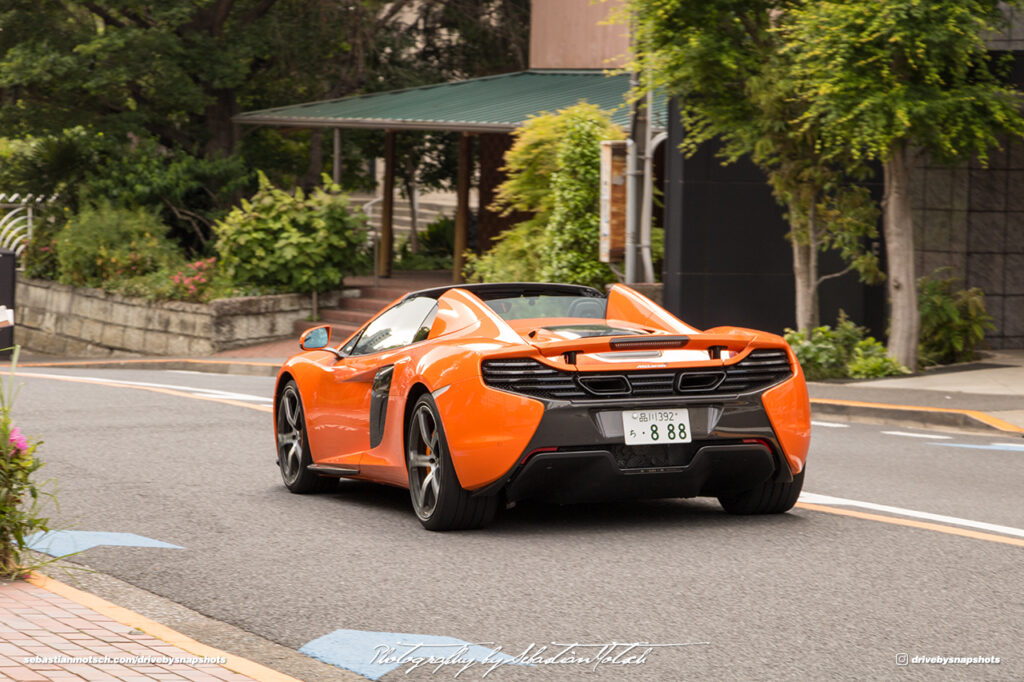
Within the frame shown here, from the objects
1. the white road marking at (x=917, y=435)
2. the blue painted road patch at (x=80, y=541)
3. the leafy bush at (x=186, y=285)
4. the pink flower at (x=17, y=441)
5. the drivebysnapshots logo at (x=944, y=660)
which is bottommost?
the white road marking at (x=917, y=435)

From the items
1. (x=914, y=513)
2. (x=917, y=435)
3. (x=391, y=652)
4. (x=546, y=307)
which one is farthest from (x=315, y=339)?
(x=917, y=435)

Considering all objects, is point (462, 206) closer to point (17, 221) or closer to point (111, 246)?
point (111, 246)

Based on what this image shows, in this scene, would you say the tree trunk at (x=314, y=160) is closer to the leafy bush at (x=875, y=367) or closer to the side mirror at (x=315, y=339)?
the leafy bush at (x=875, y=367)

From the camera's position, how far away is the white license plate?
23.4 feet

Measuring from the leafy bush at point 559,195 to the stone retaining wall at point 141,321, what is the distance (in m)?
5.25

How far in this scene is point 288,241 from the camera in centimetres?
2608

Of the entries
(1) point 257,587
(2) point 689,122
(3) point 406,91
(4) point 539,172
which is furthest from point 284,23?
(1) point 257,587

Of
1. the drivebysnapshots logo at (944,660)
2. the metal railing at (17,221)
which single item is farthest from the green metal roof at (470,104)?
the drivebysnapshots logo at (944,660)

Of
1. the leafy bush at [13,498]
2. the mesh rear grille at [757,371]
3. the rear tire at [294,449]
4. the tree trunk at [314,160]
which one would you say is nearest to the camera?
the leafy bush at [13,498]

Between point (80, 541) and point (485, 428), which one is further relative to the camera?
point (80, 541)

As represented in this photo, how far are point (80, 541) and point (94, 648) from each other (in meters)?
2.50

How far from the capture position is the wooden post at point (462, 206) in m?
28.6

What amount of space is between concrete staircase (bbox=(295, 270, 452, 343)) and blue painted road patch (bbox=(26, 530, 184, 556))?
1715cm

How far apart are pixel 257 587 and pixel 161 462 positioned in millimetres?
4598
